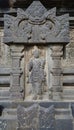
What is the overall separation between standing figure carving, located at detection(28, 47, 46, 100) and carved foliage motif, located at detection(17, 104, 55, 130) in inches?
21.9

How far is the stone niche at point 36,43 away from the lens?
17.9 feet

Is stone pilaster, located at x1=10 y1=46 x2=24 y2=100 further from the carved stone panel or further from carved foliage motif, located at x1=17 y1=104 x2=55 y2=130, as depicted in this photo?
carved foliage motif, located at x1=17 y1=104 x2=55 y2=130

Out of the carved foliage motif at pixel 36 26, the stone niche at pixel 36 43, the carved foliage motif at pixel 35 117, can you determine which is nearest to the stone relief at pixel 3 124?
the carved foliage motif at pixel 35 117

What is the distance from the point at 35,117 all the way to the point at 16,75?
94 cm

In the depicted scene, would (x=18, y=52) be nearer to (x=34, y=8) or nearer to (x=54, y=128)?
(x=34, y=8)

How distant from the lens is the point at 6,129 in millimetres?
4992

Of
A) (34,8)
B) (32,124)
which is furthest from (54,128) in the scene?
(34,8)

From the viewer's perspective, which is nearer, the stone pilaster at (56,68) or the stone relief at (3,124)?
the stone relief at (3,124)

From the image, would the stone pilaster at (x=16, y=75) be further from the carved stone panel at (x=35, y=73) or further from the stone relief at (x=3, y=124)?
the stone relief at (x=3, y=124)

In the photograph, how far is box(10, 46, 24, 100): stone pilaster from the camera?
5477 millimetres

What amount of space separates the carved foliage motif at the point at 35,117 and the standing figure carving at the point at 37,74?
0.56m

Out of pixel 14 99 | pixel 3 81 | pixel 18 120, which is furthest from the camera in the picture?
pixel 3 81

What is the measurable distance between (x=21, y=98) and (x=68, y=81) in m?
1.08

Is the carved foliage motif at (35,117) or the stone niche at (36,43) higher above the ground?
the stone niche at (36,43)
